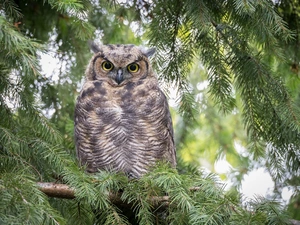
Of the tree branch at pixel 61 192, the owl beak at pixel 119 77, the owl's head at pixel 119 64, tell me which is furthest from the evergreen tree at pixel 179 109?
the owl beak at pixel 119 77

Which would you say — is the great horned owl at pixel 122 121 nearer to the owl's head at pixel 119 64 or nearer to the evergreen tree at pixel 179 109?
the owl's head at pixel 119 64

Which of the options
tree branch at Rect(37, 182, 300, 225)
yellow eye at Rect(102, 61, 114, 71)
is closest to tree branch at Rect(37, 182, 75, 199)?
tree branch at Rect(37, 182, 300, 225)

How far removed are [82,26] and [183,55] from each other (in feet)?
2.18

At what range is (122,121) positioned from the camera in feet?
10.3

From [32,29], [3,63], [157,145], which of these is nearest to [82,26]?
[3,63]

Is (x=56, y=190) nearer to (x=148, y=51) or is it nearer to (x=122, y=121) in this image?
(x=122, y=121)

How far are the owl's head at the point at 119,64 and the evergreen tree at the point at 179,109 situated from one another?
124 mm

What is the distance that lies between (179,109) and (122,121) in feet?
1.38

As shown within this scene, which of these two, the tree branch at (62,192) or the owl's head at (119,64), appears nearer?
the tree branch at (62,192)

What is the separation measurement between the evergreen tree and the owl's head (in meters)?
0.12

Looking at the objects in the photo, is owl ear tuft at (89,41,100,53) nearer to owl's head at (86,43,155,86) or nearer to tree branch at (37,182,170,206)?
owl's head at (86,43,155,86)

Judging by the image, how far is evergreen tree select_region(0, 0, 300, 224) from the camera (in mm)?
2182

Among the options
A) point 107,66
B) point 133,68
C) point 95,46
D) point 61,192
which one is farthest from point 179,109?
point 61,192

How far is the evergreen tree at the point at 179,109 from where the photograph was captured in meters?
2.18
